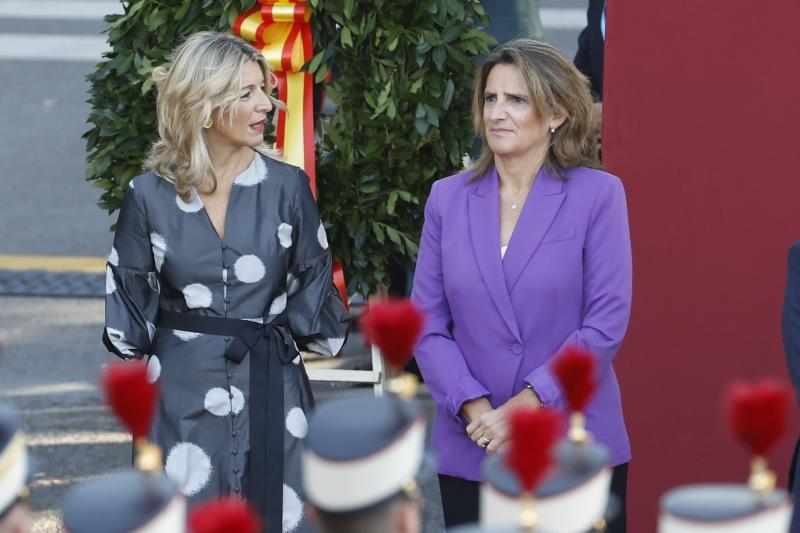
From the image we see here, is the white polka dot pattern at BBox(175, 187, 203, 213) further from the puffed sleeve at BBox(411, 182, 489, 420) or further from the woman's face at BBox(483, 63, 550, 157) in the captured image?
the woman's face at BBox(483, 63, 550, 157)

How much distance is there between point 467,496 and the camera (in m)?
4.40

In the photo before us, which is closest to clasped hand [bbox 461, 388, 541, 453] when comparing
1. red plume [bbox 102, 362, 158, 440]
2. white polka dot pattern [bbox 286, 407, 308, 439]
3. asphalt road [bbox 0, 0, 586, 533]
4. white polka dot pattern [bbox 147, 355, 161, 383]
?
white polka dot pattern [bbox 286, 407, 308, 439]

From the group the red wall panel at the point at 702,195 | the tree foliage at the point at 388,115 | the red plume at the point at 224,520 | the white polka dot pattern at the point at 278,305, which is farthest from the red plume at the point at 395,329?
the tree foliage at the point at 388,115

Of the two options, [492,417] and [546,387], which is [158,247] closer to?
[492,417]

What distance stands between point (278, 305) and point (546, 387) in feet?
2.99

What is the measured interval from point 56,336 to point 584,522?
613 cm

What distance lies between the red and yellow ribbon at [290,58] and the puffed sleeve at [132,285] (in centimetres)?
93

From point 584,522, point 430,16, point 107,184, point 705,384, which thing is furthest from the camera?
point 107,184

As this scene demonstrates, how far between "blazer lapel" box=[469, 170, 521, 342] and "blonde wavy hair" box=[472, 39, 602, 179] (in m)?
0.07

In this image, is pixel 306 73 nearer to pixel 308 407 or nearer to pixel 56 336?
pixel 308 407

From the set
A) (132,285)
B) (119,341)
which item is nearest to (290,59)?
(132,285)

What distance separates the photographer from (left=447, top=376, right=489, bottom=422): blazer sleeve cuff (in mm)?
4246

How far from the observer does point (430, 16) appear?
209 inches

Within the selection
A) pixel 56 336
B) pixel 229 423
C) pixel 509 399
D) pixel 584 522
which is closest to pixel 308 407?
pixel 229 423
